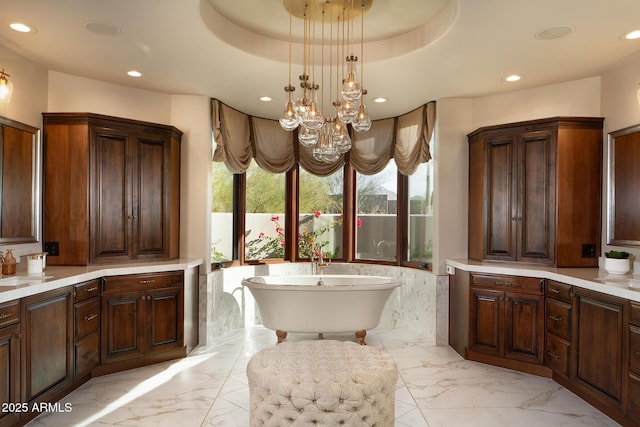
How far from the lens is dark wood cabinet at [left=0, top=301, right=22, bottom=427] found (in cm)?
248

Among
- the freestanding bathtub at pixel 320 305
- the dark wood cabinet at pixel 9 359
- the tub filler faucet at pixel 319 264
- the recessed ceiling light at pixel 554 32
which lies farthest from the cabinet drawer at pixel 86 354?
the recessed ceiling light at pixel 554 32

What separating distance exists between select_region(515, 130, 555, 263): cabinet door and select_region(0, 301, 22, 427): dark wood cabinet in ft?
12.9

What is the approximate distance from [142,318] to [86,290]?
1.98 ft

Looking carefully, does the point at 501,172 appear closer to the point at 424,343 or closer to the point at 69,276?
the point at 424,343

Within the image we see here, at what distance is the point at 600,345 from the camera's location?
3.00 meters

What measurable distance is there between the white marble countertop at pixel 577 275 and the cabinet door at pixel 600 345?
0.10 metres

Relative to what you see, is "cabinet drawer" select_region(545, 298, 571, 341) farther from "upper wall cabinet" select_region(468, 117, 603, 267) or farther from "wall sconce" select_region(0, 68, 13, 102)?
"wall sconce" select_region(0, 68, 13, 102)

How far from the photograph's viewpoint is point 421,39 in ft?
11.1

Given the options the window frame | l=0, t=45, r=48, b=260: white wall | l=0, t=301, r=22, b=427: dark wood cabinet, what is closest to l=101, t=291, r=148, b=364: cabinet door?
l=0, t=45, r=48, b=260: white wall

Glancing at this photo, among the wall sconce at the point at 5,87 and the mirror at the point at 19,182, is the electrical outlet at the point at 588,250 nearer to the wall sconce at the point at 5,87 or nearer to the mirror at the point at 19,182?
the mirror at the point at 19,182

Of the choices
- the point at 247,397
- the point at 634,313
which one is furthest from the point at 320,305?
the point at 634,313

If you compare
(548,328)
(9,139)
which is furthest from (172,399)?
(548,328)

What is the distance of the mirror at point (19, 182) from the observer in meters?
3.33

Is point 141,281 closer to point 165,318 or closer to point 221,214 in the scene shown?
point 165,318
